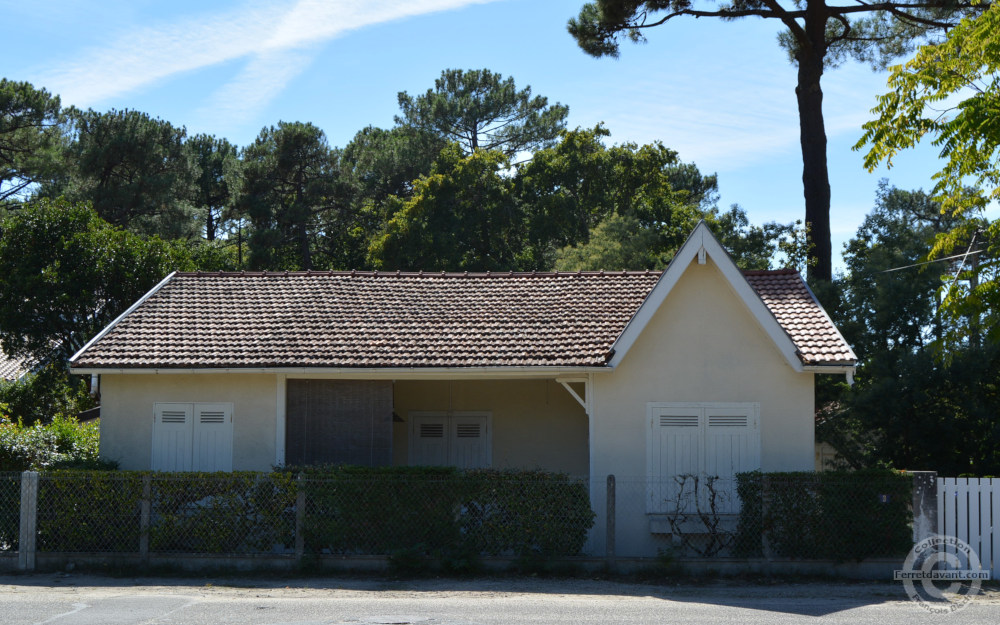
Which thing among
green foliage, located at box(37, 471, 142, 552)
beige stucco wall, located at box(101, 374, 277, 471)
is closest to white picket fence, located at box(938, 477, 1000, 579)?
beige stucco wall, located at box(101, 374, 277, 471)

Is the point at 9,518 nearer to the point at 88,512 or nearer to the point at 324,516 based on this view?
the point at 88,512

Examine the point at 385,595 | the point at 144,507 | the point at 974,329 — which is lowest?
the point at 385,595

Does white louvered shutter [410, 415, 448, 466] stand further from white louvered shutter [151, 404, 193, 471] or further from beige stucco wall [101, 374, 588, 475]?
white louvered shutter [151, 404, 193, 471]

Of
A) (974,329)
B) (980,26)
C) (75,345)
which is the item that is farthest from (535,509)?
(75,345)

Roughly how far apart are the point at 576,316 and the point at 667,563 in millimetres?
4951

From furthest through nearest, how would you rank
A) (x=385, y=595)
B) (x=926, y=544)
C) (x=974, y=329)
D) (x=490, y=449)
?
(x=490, y=449) < (x=974, y=329) < (x=926, y=544) < (x=385, y=595)

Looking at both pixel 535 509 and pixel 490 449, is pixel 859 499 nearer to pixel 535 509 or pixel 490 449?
pixel 535 509

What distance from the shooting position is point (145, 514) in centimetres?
1277

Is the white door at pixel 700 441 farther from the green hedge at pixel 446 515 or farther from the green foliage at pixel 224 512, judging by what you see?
the green foliage at pixel 224 512

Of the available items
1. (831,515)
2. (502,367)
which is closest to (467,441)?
(502,367)

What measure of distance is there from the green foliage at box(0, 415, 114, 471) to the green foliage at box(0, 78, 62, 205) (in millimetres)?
21988

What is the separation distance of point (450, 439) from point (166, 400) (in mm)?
5409

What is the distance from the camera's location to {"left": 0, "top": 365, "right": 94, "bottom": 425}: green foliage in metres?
27.0

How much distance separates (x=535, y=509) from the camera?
1281cm
